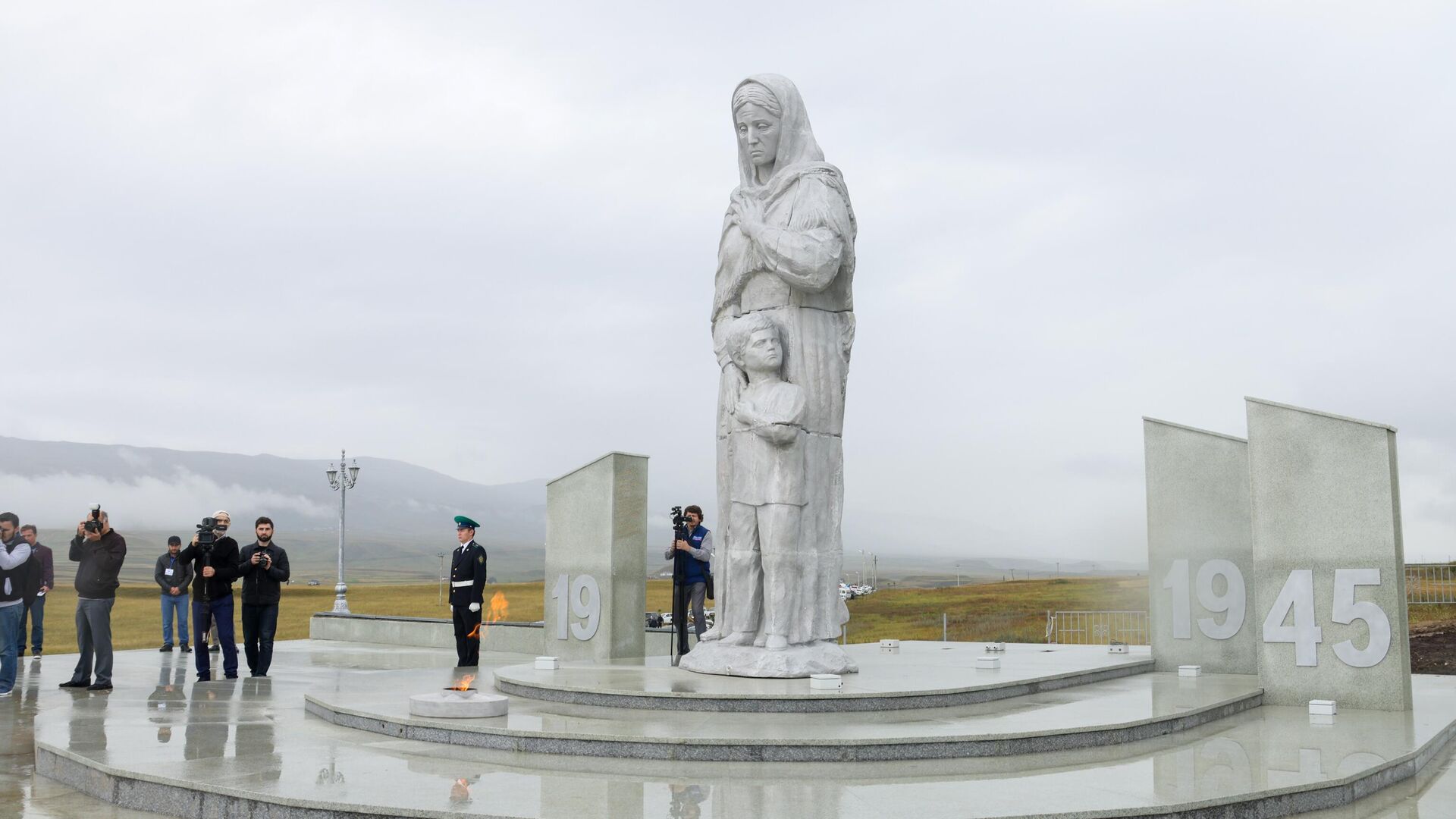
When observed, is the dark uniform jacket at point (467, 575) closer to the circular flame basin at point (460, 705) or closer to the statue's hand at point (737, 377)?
the statue's hand at point (737, 377)

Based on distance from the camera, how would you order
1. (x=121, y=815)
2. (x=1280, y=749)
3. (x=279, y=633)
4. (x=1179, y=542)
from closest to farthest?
1. (x=121, y=815)
2. (x=1280, y=749)
3. (x=1179, y=542)
4. (x=279, y=633)

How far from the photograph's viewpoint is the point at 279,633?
2283 cm

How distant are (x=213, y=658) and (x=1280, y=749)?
41.6ft

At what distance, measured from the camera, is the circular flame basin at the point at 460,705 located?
7383 millimetres

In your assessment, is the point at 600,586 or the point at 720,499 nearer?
the point at 720,499

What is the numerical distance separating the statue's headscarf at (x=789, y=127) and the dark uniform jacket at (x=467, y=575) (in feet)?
19.2

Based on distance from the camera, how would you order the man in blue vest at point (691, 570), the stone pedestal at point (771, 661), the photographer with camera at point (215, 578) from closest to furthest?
the stone pedestal at point (771, 661)
the photographer with camera at point (215, 578)
the man in blue vest at point (691, 570)

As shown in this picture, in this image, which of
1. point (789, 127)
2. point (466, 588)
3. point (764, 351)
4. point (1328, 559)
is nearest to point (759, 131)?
point (789, 127)

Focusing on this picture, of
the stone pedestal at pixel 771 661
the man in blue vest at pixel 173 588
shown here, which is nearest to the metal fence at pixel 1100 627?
the stone pedestal at pixel 771 661

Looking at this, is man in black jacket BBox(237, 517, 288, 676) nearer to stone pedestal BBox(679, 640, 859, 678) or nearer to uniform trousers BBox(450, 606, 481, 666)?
uniform trousers BBox(450, 606, 481, 666)

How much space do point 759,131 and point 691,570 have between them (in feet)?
18.1

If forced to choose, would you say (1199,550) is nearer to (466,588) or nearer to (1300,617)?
(1300,617)

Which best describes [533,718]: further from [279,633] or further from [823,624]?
[279,633]

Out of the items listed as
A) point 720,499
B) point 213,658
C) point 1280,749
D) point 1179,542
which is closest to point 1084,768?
point 1280,749
